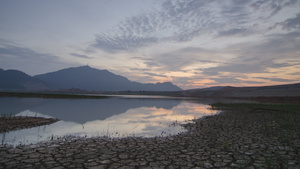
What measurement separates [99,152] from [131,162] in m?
1.65

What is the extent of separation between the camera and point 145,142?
830 centimetres

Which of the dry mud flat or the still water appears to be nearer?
the dry mud flat

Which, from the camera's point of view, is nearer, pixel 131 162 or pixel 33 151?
pixel 131 162

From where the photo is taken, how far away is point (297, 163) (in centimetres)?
550

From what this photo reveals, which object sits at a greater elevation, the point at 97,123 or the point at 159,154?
the point at 159,154

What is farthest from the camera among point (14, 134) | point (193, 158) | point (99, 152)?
point (14, 134)

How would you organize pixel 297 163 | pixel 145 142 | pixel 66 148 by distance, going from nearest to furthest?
1. pixel 297 163
2. pixel 66 148
3. pixel 145 142

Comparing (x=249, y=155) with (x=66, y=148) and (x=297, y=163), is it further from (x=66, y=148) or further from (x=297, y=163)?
(x=66, y=148)

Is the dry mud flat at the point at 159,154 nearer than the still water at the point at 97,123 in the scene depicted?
Yes

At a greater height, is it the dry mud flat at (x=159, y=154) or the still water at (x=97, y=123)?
the dry mud flat at (x=159, y=154)

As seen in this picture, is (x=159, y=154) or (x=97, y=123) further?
(x=97, y=123)

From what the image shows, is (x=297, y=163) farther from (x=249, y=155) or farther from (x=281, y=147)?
(x=281, y=147)

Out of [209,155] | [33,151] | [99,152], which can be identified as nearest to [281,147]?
[209,155]

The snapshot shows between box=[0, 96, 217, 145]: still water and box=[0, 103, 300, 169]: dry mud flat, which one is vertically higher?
box=[0, 103, 300, 169]: dry mud flat
